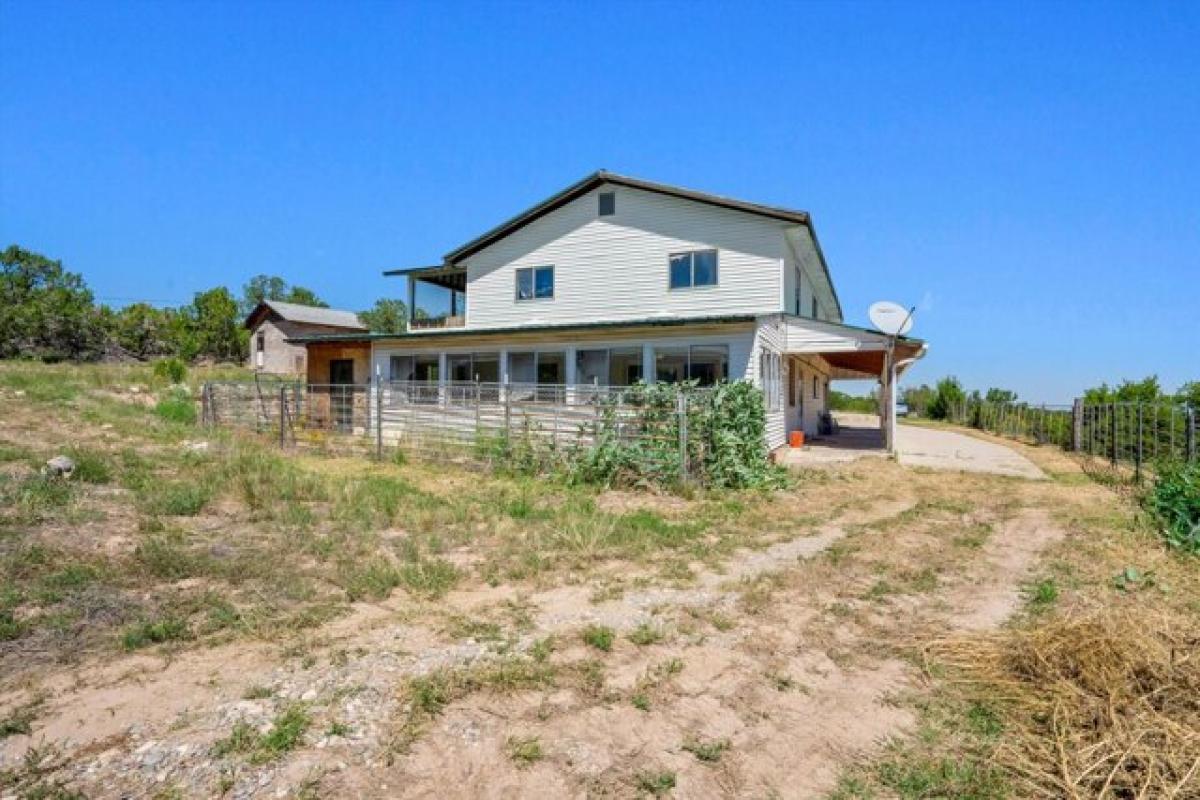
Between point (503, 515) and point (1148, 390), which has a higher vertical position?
point (1148, 390)

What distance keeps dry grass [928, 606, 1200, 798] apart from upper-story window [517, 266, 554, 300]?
681 inches

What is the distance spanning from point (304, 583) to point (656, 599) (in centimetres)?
319

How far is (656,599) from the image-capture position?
5.44 m

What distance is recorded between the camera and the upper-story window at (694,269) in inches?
708

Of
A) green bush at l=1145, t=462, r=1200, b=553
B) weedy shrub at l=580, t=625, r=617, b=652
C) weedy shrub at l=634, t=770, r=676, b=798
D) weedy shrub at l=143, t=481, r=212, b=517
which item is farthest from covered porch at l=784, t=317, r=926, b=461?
weedy shrub at l=634, t=770, r=676, b=798

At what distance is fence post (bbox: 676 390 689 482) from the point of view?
10695 mm

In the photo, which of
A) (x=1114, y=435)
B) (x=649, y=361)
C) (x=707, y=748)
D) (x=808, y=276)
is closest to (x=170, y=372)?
(x=649, y=361)

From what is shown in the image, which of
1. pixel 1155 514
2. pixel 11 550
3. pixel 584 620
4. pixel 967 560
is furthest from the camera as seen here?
pixel 1155 514

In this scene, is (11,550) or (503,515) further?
(503,515)

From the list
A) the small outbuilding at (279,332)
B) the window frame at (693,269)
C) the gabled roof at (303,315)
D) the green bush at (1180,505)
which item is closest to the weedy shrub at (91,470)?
the window frame at (693,269)

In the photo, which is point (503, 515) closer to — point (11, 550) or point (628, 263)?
point (11, 550)

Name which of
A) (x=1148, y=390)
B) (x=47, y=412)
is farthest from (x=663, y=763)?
(x=1148, y=390)

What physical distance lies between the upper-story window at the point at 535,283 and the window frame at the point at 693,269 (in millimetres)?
4116

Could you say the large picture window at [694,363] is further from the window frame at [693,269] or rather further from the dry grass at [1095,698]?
the dry grass at [1095,698]
